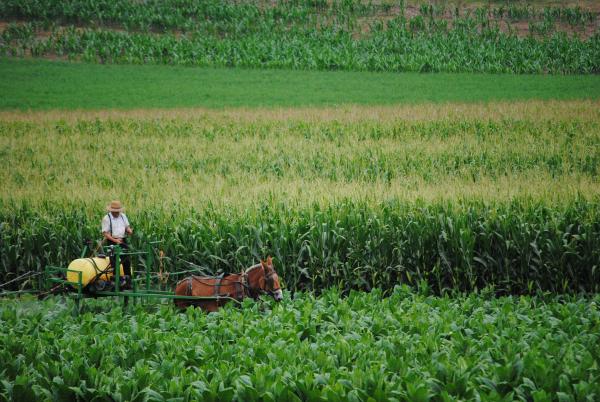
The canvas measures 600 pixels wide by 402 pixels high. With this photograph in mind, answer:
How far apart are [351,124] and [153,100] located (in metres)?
13.2

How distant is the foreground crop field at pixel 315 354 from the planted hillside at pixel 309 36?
3867cm

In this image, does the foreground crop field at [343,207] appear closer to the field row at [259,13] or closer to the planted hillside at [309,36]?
the planted hillside at [309,36]

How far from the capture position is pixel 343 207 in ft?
49.8

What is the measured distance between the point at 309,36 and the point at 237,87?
14061 millimetres

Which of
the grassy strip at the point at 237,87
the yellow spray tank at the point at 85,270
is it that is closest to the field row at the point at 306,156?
the grassy strip at the point at 237,87

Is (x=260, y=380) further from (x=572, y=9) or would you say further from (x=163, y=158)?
(x=572, y=9)

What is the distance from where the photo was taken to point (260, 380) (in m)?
7.12

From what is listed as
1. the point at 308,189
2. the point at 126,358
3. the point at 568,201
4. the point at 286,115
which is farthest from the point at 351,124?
the point at 126,358

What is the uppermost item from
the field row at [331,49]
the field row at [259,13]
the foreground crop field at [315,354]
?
the field row at [259,13]

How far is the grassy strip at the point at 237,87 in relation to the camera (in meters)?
37.0

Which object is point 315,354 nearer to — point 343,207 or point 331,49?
point 343,207

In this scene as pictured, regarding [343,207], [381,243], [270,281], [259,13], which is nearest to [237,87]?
[259,13]

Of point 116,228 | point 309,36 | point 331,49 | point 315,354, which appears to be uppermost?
point 309,36

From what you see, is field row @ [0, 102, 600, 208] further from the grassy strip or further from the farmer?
the grassy strip
